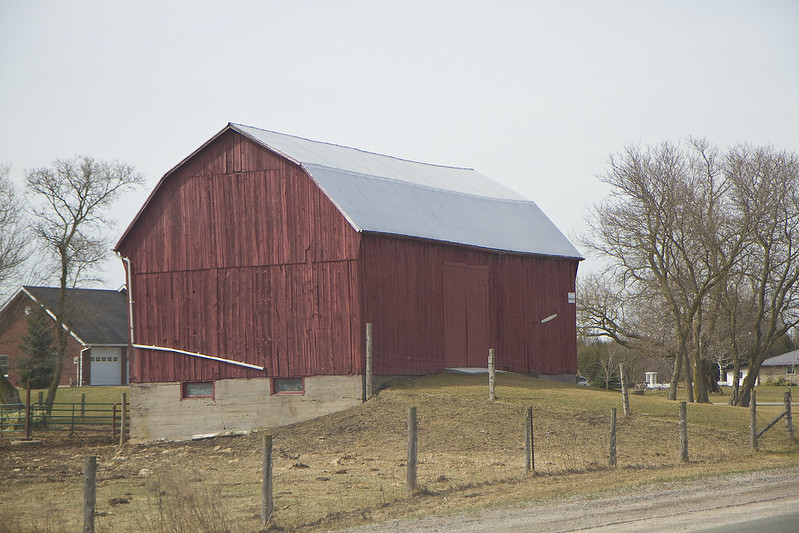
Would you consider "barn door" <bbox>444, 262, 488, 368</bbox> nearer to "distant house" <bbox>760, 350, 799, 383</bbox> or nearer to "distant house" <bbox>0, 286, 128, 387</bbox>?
"distant house" <bbox>0, 286, 128, 387</bbox>

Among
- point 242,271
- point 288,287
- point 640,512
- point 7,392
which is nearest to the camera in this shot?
point 640,512

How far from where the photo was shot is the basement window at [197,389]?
2912 centimetres

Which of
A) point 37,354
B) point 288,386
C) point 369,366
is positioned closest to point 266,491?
point 369,366

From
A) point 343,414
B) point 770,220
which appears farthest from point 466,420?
point 770,220

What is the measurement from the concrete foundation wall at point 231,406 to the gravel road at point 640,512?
44.5 ft

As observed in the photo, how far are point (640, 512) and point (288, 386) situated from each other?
16849 mm

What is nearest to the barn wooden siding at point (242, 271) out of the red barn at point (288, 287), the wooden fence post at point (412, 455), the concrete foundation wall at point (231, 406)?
the red barn at point (288, 287)

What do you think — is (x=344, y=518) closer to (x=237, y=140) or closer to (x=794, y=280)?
(x=237, y=140)

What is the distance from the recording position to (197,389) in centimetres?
2938

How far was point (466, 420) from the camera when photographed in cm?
2422

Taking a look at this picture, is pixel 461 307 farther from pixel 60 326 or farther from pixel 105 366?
pixel 105 366

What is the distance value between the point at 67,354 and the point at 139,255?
28.3 m

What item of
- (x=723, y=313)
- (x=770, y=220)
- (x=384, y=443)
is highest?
(x=770, y=220)

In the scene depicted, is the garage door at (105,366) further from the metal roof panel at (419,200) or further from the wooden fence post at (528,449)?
the wooden fence post at (528,449)
